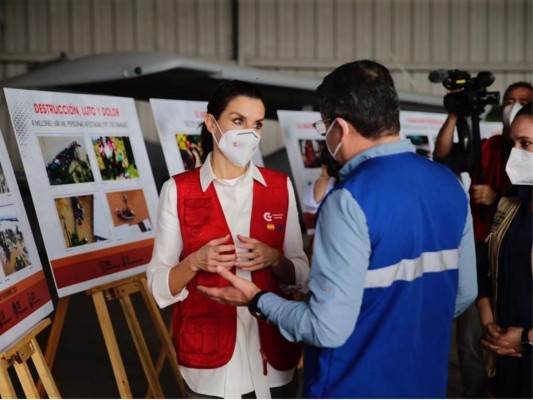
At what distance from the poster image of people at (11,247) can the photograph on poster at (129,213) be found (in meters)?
0.68

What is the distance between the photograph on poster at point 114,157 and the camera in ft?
Answer: 8.84

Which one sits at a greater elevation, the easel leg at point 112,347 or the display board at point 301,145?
the display board at point 301,145

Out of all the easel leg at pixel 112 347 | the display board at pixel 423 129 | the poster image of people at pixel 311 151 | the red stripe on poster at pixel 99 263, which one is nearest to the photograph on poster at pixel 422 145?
the display board at pixel 423 129

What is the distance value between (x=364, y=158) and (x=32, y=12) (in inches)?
417

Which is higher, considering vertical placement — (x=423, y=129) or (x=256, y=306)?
(x=256, y=306)

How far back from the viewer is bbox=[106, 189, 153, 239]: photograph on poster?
2.69 meters

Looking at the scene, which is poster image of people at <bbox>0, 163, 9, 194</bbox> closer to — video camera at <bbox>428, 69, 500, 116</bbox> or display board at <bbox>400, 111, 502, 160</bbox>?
video camera at <bbox>428, 69, 500, 116</bbox>

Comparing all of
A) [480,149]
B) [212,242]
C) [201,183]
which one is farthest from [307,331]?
[480,149]

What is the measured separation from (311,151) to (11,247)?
9.84 feet

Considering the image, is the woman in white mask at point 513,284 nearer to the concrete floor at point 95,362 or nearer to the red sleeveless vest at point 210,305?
the red sleeveless vest at point 210,305

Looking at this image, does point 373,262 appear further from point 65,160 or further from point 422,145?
point 422,145

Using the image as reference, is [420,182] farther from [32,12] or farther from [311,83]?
[32,12]

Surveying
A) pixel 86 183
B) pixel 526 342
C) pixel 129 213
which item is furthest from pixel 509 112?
pixel 86 183

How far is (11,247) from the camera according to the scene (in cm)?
192
